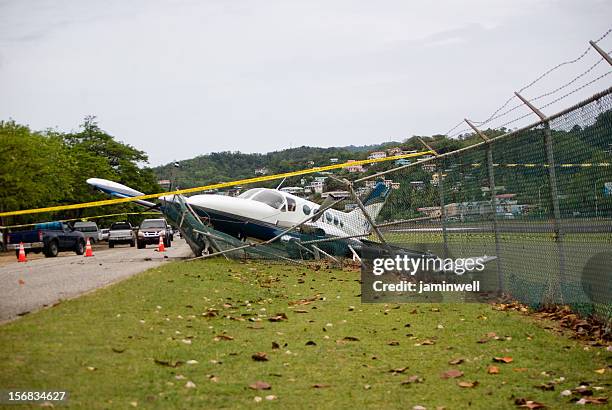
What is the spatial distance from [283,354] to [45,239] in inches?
977

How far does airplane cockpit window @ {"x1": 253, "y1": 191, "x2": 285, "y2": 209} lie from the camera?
78.8ft

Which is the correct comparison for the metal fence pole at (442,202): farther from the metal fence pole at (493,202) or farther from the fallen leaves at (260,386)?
the fallen leaves at (260,386)

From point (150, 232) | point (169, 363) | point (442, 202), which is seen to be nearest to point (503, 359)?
point (169, 363)

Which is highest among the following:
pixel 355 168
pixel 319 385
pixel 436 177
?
pixel 355 168

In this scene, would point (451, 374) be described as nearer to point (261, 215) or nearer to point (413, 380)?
point (413, 380)

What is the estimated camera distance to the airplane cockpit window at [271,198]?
24.0 m

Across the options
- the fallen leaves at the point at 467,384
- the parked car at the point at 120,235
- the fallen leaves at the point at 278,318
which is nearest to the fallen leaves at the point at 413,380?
the fallen leaves at the point at 467,384

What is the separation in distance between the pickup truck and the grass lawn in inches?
783

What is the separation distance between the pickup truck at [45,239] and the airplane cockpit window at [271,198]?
10.8 meters

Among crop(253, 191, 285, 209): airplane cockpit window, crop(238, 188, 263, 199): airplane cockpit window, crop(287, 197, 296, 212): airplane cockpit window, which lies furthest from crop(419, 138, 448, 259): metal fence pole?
crop(238, 188, 263, 199): airplane cockpit window

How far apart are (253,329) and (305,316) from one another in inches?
52.8

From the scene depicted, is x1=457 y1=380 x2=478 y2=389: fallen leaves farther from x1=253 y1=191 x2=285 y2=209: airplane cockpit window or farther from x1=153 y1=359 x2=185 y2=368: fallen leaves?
x1=253 y1=191 x2=285 y2=209: airplane cockpit window

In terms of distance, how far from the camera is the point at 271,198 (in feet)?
79.5

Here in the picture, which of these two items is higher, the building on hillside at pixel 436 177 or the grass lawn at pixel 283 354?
the building on hillside at pixel 436 177
